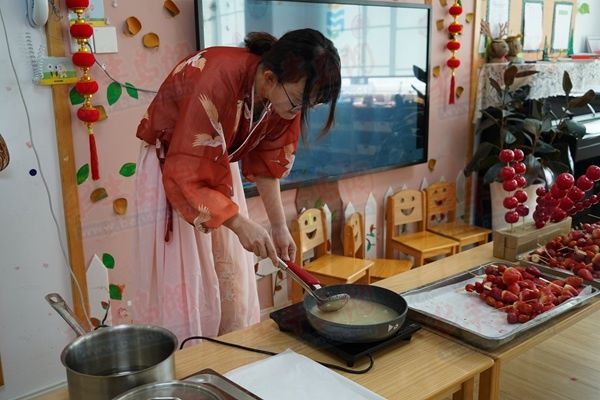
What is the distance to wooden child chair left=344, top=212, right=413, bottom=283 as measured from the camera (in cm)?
296

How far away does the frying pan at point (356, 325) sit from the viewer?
1.16m

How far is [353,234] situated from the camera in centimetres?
297

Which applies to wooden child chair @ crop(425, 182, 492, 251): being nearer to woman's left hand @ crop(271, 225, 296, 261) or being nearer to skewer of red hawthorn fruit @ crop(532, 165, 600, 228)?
skewer of red hawthorn fruit @ crop(532, 165, 600, 228)

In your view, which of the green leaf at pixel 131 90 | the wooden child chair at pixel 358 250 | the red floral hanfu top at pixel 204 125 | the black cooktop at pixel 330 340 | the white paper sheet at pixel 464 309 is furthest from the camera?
the wooden child chair at pixel 358 250

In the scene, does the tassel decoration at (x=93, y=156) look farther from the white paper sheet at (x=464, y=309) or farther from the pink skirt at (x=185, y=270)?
the white paper sheet at (x=464, y=309)

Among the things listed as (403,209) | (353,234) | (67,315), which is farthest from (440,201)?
(67,315)

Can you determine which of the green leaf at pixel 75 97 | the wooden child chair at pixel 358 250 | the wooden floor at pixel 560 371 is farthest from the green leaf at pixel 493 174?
the green leaf at pixel 75 97

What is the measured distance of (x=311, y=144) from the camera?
110 inches

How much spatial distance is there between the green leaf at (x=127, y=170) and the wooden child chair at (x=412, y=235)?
1.54 meters

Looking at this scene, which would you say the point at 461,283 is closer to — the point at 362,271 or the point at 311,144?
the point at 362,271

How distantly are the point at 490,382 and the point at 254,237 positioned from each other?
23.7 inches

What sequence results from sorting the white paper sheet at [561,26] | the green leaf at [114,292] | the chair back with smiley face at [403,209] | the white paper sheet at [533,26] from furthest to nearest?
the white paper sheet at [561,26] → the white paper sheet at [533,26] → the chair back with smiley face at [403,209] → the green leaf at [114,292]

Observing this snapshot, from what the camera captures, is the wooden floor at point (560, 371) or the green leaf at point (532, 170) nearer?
the wooden floor at point (560, 371)

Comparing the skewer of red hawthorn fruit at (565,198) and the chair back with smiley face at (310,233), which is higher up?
the skewer of red hawthorn fruit at (565,198)
